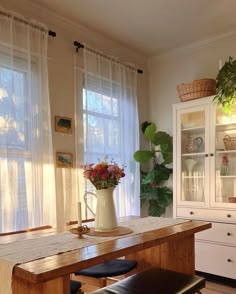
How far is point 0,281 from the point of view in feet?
4.07

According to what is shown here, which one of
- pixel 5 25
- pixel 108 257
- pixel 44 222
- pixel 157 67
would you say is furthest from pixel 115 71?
pixel 108 257

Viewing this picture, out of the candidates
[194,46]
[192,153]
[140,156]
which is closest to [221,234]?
[192,153]

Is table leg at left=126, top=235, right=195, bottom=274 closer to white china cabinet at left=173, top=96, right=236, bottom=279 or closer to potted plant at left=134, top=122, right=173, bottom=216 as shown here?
white china cabinet at left=173, top=96, right=236, bottom=279

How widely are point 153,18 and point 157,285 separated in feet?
8.05

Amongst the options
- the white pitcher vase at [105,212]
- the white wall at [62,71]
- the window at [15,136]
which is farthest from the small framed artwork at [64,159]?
the white pitcher vase at [105,212]

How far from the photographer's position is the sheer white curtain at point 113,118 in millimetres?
3258

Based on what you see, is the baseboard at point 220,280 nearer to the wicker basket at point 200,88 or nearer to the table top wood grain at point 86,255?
the table top wood grain at point 86,255

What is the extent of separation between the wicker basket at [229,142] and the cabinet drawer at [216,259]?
965mm

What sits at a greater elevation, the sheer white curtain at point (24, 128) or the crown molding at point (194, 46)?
the crown molding at point (194, 46)

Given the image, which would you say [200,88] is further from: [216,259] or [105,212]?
[105,212]

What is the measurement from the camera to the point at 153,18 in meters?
3.07

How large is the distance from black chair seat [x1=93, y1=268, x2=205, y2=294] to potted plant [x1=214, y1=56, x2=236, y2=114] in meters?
1.79

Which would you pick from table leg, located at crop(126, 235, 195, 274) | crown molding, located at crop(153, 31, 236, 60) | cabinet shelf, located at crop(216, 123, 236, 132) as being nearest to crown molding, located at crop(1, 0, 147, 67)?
crown molding, located at crop(153, 31, 236, 60)

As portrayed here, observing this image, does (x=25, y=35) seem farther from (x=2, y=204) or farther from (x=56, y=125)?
(x=2, y=204)
